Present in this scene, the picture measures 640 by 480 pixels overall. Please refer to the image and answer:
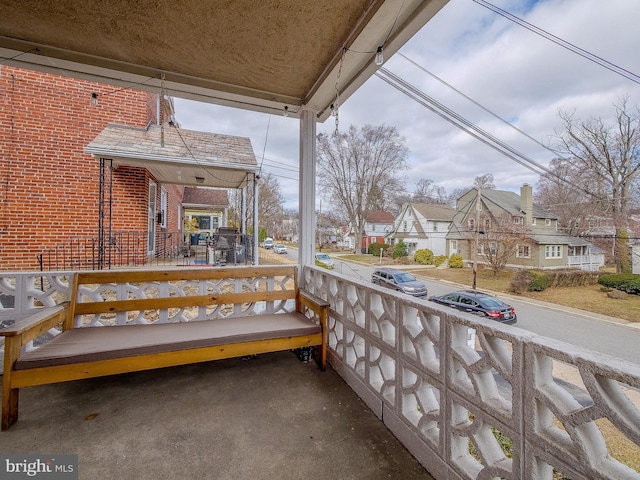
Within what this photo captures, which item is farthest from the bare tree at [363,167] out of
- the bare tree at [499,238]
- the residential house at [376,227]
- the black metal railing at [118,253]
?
the black metal railing at [118,253]

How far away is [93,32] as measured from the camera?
2.02 meters

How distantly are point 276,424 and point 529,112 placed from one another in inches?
99.7

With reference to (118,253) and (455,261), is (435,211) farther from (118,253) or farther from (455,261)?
(118,253)

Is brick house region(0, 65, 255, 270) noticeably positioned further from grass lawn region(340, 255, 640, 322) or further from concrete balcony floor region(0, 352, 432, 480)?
grass lawn region(340, 255, 640, 322)

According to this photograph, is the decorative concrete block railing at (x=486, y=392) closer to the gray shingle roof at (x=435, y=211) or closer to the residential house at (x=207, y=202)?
the gray shingle roof at (x=435, y=211)

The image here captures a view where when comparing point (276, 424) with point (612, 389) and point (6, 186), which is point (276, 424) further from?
point (6, 186)

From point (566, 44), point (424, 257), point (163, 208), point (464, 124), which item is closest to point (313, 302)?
point (424, 257)

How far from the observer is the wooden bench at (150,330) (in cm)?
177

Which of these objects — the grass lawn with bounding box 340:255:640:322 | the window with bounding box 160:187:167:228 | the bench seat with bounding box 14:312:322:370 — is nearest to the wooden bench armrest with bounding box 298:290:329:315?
the bench seat with bounding box 14:312:322:370

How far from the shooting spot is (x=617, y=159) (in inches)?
56.1

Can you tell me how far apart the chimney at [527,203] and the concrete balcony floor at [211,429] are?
1.59 meters

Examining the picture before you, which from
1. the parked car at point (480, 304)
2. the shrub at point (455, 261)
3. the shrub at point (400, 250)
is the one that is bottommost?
the parked car at point (480, 304)

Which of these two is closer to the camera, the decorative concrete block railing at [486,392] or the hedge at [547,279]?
the decorative concrete block railing at [486,392]

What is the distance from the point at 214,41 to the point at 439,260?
232 centimetres
